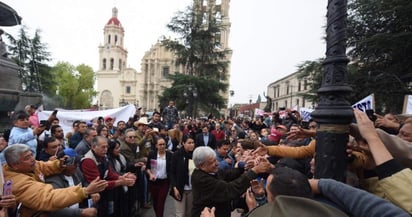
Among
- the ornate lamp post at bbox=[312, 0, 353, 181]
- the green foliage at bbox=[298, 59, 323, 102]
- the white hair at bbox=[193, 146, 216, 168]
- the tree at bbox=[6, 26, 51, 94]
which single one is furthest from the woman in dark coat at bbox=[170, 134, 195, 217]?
the tree at bbox=[6, 26, 51, 94]


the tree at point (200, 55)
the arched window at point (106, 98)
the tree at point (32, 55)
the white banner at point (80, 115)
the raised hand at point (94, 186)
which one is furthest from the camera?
the arched window at point (106, 98)

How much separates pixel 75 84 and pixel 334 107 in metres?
74.9

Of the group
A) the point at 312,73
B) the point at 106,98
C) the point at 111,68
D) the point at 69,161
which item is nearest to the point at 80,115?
the point at 69,161

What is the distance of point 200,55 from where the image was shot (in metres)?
33.1

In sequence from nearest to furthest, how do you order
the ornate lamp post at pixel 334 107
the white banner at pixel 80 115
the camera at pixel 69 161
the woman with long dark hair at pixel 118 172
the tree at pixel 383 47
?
the ornate lamp post at pixel 334 107, the camera at pixel 69 161, the woman with long dark hair at pixel 118 172, the white banner at pixel 80 115, the tree at pixel 383 47

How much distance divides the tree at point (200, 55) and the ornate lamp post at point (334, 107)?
2796cm

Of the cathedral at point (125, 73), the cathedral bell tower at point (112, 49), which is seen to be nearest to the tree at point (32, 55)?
the cathedral at point (125, 73)

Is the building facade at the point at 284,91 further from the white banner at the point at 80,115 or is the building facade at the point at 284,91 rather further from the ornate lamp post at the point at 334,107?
the ornate lamp post at the point at 334,107

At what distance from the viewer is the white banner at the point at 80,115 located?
9.34 meters

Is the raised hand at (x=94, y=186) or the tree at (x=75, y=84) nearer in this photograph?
the raised hand at (x=94, y=186)

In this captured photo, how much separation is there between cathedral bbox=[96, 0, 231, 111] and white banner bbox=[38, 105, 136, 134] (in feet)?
178

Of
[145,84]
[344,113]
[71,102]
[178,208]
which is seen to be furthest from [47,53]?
[344,113]

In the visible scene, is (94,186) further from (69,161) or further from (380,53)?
(380,53)

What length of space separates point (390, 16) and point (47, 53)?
149ft
